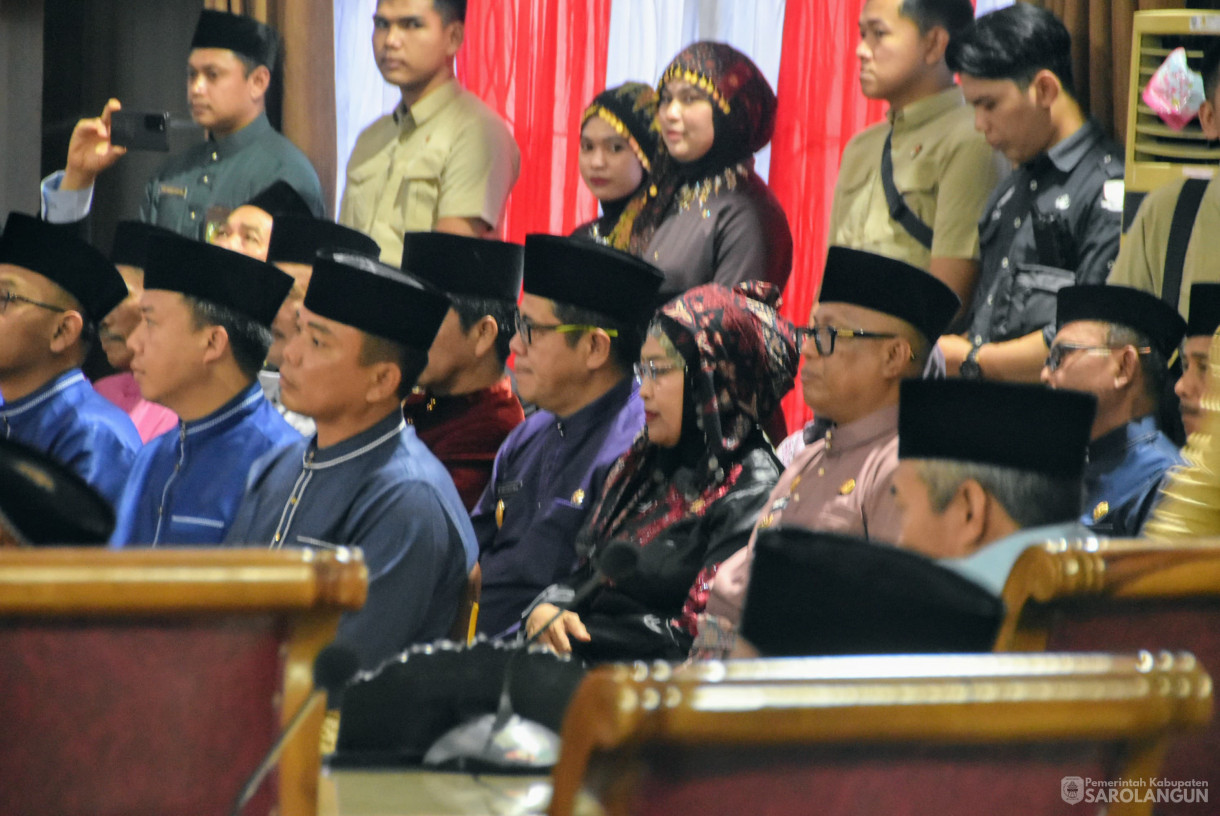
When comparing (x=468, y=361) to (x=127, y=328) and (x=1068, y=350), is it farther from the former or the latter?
(x=1068, y=350)

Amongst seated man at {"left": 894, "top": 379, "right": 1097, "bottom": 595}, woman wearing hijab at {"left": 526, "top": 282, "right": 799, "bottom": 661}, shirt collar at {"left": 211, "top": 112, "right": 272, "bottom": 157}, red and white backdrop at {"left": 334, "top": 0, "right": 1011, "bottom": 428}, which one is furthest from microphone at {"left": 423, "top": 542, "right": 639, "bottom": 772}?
shirt collar at {"left": 211, "top": 112, "right": 272, "bottom": 157}

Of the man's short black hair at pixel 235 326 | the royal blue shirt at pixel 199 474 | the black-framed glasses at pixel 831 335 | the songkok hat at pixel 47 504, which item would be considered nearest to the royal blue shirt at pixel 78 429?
the royal blue shirt at pixel 199 474

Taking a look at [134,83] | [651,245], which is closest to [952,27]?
[651,245]

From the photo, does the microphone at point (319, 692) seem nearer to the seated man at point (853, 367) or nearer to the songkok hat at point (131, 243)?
the seated man at point (853, 367)

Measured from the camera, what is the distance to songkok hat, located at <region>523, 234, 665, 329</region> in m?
3.46

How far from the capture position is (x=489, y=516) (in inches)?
141

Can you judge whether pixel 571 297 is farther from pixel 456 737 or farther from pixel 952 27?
pixel 456 737

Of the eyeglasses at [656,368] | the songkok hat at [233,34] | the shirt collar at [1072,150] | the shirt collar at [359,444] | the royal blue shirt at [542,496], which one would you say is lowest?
the royal blue shirt at [542,496]

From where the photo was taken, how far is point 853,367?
2.81 meters

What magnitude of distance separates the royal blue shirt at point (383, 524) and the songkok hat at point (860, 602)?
130cm

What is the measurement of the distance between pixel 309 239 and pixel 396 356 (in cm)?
128

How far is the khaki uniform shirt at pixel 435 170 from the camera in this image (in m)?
4.69

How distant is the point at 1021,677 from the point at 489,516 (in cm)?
270

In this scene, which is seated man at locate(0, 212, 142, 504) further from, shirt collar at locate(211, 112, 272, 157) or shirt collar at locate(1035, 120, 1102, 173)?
shirt collar at locate(1035, 120, 1102, 173)
